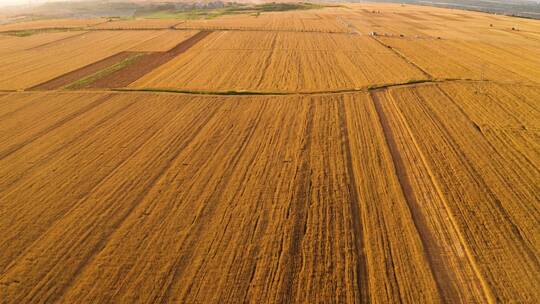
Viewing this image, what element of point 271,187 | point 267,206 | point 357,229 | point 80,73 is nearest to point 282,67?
point 80,73

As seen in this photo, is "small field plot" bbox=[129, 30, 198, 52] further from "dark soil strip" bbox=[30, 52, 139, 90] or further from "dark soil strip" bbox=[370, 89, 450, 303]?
"dark soil strip" bbox=[370, 89, 450, 303]

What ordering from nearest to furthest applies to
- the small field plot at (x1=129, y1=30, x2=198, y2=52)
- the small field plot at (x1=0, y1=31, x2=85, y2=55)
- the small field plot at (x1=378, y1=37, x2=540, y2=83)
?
the small field plot at (x1=378, y1=37, x2=540, y2=83), the small field plot at (x1=129, y1=30, x2=198, y2=52), the small field plot at (x1=0, y1=31, x2=85, y2=55)

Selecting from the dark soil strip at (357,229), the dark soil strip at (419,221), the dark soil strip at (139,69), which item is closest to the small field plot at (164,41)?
the dark soil strip at (139,69)

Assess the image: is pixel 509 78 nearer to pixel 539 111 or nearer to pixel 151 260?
pixel 539 111

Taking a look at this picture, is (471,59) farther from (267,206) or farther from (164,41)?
(164,41)

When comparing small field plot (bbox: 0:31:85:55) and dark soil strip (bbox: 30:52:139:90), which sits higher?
small field plot (bbox: 0:31:85:55)

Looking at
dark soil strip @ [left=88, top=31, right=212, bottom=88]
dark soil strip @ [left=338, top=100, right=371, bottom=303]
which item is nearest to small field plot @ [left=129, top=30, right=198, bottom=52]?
dark soil strip @ [left=88, top=31, right=212, bottom=88]

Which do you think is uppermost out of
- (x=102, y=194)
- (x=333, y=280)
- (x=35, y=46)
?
(x=35, y=46)

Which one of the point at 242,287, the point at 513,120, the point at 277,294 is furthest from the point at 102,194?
the point at 513,120
